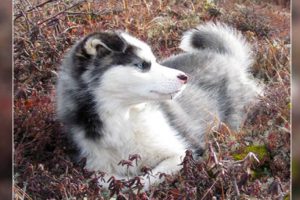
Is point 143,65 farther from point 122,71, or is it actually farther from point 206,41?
point 206,41

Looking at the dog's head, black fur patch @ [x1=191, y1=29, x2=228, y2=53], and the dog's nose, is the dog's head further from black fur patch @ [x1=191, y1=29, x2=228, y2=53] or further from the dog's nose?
black fur patch @ [x1=191, y1=29, x2=228, y2=53]

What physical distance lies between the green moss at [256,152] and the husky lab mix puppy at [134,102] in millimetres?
172

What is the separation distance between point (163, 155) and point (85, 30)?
88cm

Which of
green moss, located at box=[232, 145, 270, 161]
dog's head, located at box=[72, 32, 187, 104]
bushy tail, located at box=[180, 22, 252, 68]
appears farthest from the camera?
bushy tail, located at box=[180, 22, 252, 68]

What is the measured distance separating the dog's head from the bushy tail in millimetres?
374

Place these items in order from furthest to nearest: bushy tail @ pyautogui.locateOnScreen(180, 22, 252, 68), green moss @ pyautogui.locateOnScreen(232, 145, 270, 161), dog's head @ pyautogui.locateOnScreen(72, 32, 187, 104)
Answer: bushy tail @ pyautogui.locateOnScreen(180, 22, 252, 68), green moss @ pyautogui.locateOnScreen(232, 145, 270, 161), dog's head @ pyautogui.locateOnScreen(72, 32, 187, 104)

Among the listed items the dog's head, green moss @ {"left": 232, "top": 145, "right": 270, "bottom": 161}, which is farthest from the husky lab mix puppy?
green moss @ {"left": 232, "top": 145, "right": 270, "bottom": 161}

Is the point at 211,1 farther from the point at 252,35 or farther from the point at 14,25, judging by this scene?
the point at 14,25

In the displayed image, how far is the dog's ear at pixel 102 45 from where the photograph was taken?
3.78m

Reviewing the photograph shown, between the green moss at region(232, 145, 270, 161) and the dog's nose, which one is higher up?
the dog's nose

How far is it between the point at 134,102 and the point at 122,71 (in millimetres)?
197

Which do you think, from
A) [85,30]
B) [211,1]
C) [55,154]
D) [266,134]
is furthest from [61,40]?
[266,134]

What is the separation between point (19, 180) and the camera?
12.5ft

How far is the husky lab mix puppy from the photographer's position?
3752 millimetres
